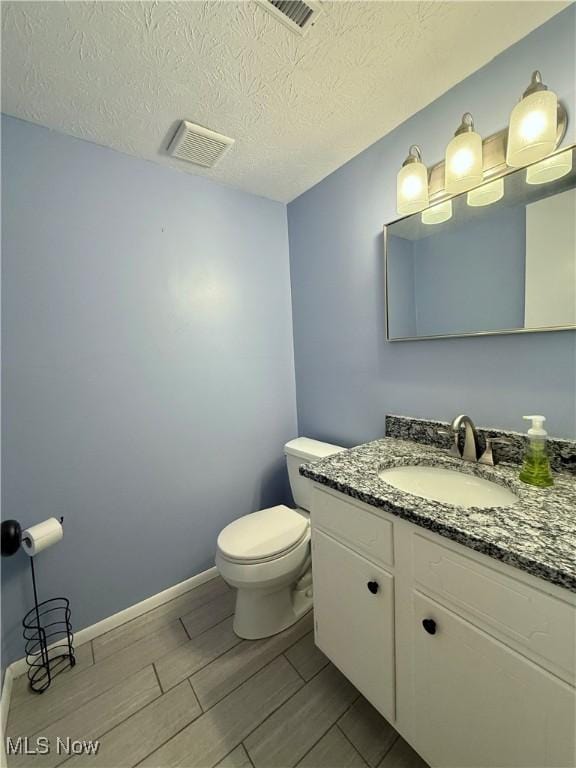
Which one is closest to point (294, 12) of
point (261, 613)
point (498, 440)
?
point (498, 440)

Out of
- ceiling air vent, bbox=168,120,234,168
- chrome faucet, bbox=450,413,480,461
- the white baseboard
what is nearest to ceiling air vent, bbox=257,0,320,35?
ceiling air vent, bbox=168,120,234,168

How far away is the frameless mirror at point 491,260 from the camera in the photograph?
94cm

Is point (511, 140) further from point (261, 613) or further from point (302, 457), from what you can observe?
point (261, 613)

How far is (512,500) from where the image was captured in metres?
0.90

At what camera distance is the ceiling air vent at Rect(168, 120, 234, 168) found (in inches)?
49.6

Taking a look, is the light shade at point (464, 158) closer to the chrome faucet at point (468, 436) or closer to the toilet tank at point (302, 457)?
the chrome faucet at point (468, 436)

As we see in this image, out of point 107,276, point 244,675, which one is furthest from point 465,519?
point 107,276

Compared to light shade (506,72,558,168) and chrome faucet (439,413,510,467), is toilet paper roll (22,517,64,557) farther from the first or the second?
light shade (506,72,558,168)

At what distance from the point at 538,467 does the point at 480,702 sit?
604 millimetres

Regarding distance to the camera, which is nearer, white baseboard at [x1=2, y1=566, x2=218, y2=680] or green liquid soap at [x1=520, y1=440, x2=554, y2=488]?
green liquid soap at [x1=520, y1=440, x2=554, y2=488]

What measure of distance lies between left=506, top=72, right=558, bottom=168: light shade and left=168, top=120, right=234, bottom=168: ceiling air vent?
1075 millimetres

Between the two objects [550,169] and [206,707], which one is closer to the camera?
[550,169]

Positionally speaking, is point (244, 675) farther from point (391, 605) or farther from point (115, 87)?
point (115, 87)

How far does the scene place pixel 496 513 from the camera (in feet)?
2.43
